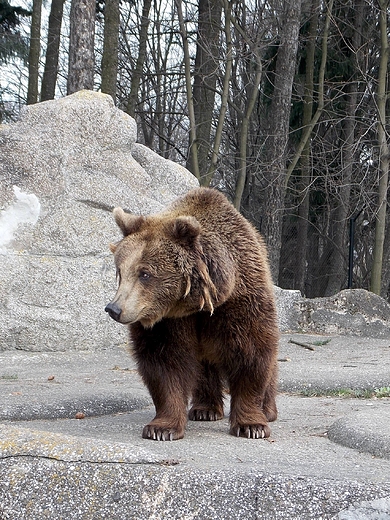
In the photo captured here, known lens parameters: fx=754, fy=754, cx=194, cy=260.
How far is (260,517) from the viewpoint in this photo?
3262 mm

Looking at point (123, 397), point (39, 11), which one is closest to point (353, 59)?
point (39, 11)

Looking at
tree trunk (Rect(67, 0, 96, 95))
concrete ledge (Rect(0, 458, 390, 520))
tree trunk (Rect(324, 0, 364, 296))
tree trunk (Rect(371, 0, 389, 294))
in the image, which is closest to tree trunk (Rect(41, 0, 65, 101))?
tree trunk (Rect(67, 0, 96, 95))

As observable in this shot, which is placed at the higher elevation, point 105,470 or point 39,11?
point 39,11

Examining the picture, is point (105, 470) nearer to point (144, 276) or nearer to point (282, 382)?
point (144, 276)

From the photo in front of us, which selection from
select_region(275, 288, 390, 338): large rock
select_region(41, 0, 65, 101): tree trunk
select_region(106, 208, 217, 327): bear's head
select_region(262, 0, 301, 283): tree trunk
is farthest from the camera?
select_region(41, 0, 65, 101): tree trunk

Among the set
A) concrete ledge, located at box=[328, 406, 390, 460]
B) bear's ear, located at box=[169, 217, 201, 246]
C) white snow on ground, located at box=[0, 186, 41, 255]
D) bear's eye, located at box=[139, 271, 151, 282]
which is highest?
white snow on ground, located at box=[0, 186, 41, 255]

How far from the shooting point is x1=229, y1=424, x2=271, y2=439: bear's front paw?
428 cm

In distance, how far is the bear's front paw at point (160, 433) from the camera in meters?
4.11

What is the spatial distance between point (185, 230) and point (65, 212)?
16.4ft

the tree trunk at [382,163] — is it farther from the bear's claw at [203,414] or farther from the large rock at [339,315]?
the bear's claw at [203,414]

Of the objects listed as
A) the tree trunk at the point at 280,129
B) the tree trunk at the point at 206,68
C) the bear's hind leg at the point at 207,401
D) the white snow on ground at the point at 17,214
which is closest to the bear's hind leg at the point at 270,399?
the bear's hind leg at the point at 207,401

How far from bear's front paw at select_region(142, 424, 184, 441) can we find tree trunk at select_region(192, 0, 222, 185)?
10.1 metres

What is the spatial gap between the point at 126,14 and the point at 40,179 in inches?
620

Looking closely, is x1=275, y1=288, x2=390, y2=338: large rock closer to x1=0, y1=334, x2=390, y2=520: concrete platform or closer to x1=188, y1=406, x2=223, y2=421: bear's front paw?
x1=0, y1=334, x2=390, y2=520: concrete platform
